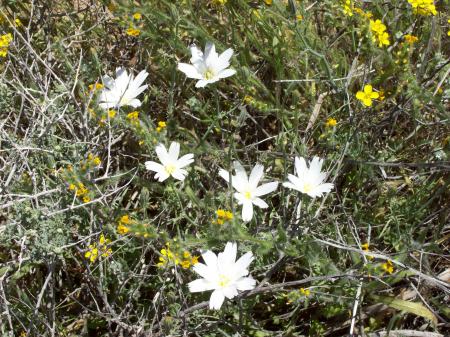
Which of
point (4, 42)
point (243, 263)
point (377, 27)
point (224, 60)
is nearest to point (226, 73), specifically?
point (224, 60)

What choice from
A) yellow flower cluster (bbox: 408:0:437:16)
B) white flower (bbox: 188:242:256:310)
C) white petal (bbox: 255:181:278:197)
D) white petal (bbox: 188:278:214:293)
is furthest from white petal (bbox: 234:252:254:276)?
yellow flower cluster (bbox: 408:0:437:16)

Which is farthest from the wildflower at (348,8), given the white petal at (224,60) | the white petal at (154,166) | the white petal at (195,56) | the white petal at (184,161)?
the white petal at (154,166)

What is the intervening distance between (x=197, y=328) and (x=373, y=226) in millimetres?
813

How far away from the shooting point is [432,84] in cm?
248

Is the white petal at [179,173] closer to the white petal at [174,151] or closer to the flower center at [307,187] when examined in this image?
the white petal at [174,151]

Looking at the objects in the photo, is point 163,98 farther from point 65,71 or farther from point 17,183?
point 17,183

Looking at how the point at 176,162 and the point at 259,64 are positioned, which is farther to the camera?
the point at 259,64

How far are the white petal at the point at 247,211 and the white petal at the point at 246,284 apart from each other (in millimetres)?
209

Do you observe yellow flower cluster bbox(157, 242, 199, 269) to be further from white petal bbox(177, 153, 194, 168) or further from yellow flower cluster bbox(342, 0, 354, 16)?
yellow flower cluster bbox(342, 0, 354, 16)

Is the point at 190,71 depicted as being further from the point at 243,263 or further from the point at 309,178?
the point at 243,263

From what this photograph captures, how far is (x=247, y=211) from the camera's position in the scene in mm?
1988

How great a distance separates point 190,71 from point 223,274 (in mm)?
824

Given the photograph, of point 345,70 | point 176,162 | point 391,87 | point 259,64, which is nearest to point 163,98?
point 259,64

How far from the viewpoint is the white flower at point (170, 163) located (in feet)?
6.78
